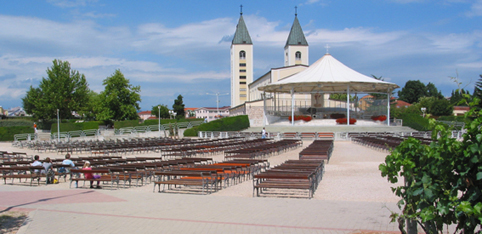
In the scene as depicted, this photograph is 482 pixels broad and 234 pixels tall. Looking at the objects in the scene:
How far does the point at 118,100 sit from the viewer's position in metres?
58.8

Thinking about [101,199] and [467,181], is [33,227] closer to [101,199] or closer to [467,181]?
[101,199]

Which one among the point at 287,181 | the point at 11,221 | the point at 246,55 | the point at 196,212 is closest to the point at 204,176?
the point at 287,181

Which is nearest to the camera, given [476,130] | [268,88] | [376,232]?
[476,130]

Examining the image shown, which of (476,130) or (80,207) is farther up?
(476,130)

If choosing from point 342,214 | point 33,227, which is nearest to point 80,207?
point 33,227

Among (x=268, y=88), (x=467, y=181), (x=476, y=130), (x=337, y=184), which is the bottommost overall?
(x=337, y=184)

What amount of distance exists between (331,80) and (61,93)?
136ft

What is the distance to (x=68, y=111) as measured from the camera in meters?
60.8

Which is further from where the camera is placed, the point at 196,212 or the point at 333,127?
the point at 333,127

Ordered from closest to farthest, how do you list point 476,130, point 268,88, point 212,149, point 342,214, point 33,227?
1. point 476,130
2. point 33,227
3. point 342,214
4. point 212,149
5. point 268,88

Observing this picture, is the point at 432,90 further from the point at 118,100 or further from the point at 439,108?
the point at 118,100

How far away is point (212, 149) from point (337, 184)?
12.2 metres

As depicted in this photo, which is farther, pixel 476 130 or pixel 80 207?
pixel 80 207

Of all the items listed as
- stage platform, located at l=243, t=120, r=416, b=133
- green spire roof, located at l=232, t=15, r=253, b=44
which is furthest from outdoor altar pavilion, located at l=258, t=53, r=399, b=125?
green spire roof, located at l=232, t=15, r=253, b=44
